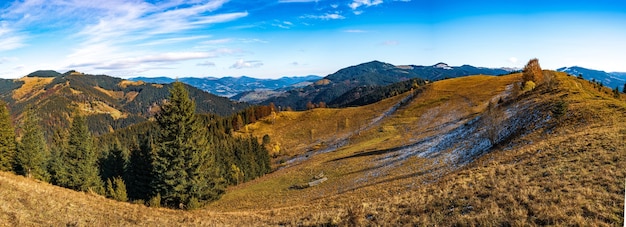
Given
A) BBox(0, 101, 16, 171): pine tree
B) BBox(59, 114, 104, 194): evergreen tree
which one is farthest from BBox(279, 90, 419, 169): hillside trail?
BBox(0, 101, 16, 171): pine tree

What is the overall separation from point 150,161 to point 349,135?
6328 centimetres

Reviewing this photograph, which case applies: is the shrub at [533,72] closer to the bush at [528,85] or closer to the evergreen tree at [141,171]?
the bush at [528,85]

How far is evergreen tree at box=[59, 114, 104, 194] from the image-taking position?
44.2 metres

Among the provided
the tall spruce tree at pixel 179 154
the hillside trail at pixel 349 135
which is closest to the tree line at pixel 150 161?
the tall spruce tree at pixel 179 154

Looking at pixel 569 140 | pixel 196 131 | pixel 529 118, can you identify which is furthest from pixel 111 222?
pixel 529 118

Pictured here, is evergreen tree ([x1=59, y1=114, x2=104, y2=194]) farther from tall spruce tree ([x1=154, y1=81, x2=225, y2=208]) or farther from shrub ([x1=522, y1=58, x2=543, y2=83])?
shrub ([x1=522, y1=58, x2=543, y2=83])

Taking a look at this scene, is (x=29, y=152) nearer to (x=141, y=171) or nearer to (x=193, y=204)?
(x=141, y=171)

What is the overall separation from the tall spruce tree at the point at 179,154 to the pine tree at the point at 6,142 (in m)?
38.0

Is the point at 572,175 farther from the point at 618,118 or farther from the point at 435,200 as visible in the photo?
the point at 618,118

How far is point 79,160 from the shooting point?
4481 centimetres

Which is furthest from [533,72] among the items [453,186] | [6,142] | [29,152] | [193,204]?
[6,142]

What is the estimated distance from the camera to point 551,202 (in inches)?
488

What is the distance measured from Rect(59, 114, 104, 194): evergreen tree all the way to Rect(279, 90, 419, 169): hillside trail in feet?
139

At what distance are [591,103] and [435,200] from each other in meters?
34.1
